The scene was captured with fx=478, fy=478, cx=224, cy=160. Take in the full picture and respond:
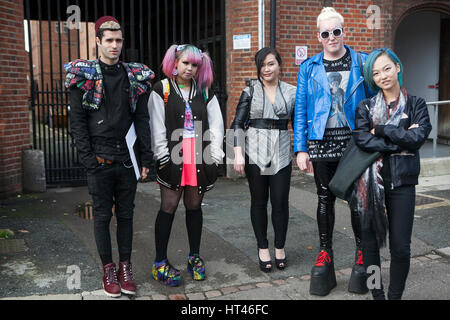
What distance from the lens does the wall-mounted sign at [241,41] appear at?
26.5 ft

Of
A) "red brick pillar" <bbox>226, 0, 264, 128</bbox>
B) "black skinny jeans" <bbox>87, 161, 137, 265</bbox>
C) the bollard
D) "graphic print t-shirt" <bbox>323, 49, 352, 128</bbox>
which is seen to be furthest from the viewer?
"red brick pillar" <bbox>226, 0, 264, 128</bbox>

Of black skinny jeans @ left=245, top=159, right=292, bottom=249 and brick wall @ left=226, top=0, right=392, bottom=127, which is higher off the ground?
brick wall @ left=226, top=0, right=392, bottom=127

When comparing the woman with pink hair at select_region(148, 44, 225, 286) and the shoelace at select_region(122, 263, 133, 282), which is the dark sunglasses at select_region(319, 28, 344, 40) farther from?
the shoelace at select_region(122, 263, 133, 282)

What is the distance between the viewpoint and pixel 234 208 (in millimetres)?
6410

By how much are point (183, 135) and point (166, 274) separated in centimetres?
113

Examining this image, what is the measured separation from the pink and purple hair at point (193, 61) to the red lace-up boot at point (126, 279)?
4.99 ft

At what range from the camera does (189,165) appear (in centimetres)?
384

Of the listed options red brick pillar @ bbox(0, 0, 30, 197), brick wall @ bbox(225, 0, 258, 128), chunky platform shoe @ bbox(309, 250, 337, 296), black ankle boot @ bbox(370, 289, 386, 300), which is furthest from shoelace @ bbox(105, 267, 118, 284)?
brick wall @ bbox(225, 0, 258, 128)

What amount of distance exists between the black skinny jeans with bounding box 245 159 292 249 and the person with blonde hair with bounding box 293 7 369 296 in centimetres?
37

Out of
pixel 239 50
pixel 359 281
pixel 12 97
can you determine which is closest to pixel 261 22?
pixel 239 50

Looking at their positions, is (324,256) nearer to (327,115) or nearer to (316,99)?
(327,115)

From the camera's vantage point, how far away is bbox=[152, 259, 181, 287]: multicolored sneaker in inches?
151

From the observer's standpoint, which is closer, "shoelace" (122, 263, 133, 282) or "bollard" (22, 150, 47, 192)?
"shoelace" (122, 263, 133, 282)

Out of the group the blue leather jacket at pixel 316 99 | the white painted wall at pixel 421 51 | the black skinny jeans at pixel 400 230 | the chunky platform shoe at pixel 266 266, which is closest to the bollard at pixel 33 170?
the chunky platform shoe at pixel 266 266
